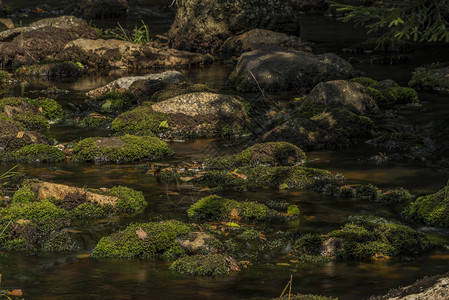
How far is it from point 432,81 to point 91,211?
1140cm

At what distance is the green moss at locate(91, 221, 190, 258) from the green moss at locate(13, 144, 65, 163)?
4391 mm

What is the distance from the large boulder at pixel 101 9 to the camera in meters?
32.4

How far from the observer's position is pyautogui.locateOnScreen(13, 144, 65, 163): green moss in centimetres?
1205

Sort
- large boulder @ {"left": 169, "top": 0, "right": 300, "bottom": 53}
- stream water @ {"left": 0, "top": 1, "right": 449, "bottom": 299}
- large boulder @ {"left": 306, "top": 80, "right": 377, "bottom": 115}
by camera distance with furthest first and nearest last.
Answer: large boulder @ {"left": 169, "top": 0, "right": 300, "bottom": 53} < large boulder @ {"left": 306, "top": 80, "right": 377, "bottom": 115} < stream water @ {"left": 0, "top": 1, "right": 449, "bottom": 299}

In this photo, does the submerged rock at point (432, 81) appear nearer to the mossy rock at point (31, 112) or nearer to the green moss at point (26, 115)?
the mossy rock at point (31, 112)

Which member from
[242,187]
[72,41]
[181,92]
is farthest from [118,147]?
[72,41]

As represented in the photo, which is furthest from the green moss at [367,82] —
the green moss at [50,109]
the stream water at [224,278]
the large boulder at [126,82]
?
the green moss at [50,109]

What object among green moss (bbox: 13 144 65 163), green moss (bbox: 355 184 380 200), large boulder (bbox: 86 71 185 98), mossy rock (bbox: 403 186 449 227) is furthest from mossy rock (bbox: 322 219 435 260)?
large boulder (bbox: 86 71 185 98)

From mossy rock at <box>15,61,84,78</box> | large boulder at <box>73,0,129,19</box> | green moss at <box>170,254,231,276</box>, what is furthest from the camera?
large boulder at <box>73,0,129,19</box>

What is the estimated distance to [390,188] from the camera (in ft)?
34.6

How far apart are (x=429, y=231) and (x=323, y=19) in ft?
80.2

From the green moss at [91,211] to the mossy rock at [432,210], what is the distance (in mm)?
3816

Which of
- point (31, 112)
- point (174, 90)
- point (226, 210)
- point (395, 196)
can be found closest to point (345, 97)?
point (174, 90)

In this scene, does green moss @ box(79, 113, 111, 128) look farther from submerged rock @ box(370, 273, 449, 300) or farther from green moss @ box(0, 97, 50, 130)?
submerged rock @ box(370, 273, 449, 300)
